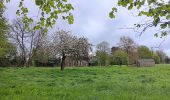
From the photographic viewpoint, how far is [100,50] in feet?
305

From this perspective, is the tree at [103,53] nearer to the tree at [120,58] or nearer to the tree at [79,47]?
the tree at [120,58]

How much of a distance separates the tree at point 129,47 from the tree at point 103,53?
15.0ft

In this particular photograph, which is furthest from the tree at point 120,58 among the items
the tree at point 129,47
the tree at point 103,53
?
the tree at point 129,47

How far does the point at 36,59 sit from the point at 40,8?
6178cm

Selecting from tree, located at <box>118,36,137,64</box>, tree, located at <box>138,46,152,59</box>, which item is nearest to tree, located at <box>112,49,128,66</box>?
tree, located at <box>118,36,137,64</box>

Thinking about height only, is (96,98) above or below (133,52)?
below

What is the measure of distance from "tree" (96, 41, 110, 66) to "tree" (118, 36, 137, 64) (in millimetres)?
4565

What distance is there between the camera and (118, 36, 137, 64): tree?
309ft

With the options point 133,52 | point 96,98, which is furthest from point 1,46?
point 133,52

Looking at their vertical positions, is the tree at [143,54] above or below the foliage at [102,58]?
above

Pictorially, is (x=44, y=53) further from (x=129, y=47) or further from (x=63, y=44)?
(x=129, y=47)

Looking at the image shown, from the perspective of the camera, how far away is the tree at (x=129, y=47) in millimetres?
94188

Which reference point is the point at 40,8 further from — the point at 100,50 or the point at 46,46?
the point at 100,50

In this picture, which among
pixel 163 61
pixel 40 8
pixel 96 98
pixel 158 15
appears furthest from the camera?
pixel 163 61
